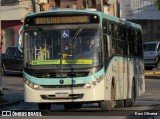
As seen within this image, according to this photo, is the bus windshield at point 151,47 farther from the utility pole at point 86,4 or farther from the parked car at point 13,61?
the utility pole at point 86,4

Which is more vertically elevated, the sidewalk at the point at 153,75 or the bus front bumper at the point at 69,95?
the bus front bumper at the point at 69,95

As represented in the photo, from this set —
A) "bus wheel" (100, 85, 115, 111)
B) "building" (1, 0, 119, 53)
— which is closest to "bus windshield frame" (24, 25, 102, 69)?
"bus wheel" (100, 85, 115, 111)

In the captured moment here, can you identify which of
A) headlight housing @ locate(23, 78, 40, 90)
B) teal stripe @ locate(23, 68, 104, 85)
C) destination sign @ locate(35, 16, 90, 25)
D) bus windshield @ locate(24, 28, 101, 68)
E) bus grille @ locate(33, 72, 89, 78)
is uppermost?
destination sign @ locate(35, 16, 90, 25)

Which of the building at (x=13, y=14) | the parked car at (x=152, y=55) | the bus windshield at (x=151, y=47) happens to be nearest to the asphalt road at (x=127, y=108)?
the parked car at (x=152, y=55)

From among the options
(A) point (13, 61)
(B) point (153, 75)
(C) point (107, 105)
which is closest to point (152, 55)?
(B) point (153, 75)

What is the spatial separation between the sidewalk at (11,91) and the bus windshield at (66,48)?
555 cm

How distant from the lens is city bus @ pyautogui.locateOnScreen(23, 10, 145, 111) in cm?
1714

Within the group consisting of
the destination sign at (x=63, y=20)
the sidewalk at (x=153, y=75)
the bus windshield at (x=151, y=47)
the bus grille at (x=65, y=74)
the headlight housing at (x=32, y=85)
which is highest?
the destination sign at (x=63, y=20)

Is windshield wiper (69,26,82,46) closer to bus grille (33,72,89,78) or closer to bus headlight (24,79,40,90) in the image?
bus grille (33,72,89,78)

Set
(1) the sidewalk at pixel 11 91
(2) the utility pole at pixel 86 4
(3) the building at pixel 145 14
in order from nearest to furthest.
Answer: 1. (1) the sidewalk at pixel 11 91
2. (2) the utility pole at pixel 86 4
3. (3) the building at pixel 145 14

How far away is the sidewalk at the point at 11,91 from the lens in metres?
23.9

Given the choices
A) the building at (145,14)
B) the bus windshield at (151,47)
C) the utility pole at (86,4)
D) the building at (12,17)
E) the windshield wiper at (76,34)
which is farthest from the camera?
the building at (145,14)

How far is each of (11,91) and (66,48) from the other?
485 inches

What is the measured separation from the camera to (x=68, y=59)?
17.3 meters
